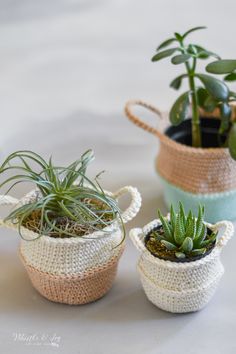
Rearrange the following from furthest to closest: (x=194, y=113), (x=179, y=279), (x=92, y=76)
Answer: (x=92, y=76) < (x=194, y=113) < (x=179, y=279)

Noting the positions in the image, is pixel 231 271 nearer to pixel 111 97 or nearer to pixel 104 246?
pixel 104 246

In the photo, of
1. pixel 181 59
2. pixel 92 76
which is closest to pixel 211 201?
pixel 181 59

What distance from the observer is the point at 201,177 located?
3.70ft

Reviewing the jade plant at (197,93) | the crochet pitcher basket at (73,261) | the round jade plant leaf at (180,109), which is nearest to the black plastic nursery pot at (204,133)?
the jade plant at (197,93)

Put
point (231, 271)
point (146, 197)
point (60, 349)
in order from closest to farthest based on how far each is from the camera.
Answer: point (60, 349) < point (231, 271) < point (146, 197)

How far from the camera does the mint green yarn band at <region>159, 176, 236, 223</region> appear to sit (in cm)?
113

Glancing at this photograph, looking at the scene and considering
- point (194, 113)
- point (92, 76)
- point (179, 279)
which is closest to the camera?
point (179, 279)

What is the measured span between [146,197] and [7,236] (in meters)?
0.29

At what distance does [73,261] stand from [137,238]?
10cm

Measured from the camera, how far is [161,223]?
99cm

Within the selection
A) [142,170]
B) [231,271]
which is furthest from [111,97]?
[231,271]

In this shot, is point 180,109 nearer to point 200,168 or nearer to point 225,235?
point 200,168

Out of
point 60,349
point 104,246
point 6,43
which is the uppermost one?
point 6,43

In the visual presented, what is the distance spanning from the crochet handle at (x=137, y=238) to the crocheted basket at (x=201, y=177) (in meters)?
0.19
